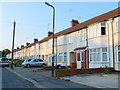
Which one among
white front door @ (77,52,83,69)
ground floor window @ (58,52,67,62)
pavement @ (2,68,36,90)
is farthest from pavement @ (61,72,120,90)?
ground floor window @ (58,52,67,62)

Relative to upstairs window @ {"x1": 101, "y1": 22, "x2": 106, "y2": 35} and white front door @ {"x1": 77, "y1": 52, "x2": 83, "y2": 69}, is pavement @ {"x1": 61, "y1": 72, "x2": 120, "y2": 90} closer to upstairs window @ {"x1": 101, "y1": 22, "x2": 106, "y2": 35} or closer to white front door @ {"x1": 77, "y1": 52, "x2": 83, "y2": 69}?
upstairs window @ {"x1": 101, "y1": 22, "x2": 106, "y2": 35}

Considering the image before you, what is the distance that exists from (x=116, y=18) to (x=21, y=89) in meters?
13.6

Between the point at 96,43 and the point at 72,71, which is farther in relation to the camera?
the point at 96,43

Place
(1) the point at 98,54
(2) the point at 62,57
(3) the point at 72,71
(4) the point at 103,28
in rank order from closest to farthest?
(3) the point at 72,71 < (4) the point at 103,28 < (1) the point at 98,54 < (2) the point at 62,57

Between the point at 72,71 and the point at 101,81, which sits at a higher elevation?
the point at 72,71

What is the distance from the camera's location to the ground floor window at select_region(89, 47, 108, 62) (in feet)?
71.8

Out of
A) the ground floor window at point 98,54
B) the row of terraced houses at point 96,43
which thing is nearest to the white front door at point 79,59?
the row of terraced houses at point 96,43

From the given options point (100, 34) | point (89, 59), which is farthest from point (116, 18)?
point (89, 59)

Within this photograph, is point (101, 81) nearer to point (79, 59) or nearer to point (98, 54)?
point (98, 54)

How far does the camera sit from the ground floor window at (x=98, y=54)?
71.8 ft

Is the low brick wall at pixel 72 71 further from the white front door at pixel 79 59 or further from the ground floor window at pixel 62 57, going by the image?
Answer: the ground floor window at pixel 62 57

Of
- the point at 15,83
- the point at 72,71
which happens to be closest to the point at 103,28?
the point at 72,71

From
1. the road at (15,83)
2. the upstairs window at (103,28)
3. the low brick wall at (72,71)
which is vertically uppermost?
the upstairs window at (103,28)

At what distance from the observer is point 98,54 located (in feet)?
73.9
